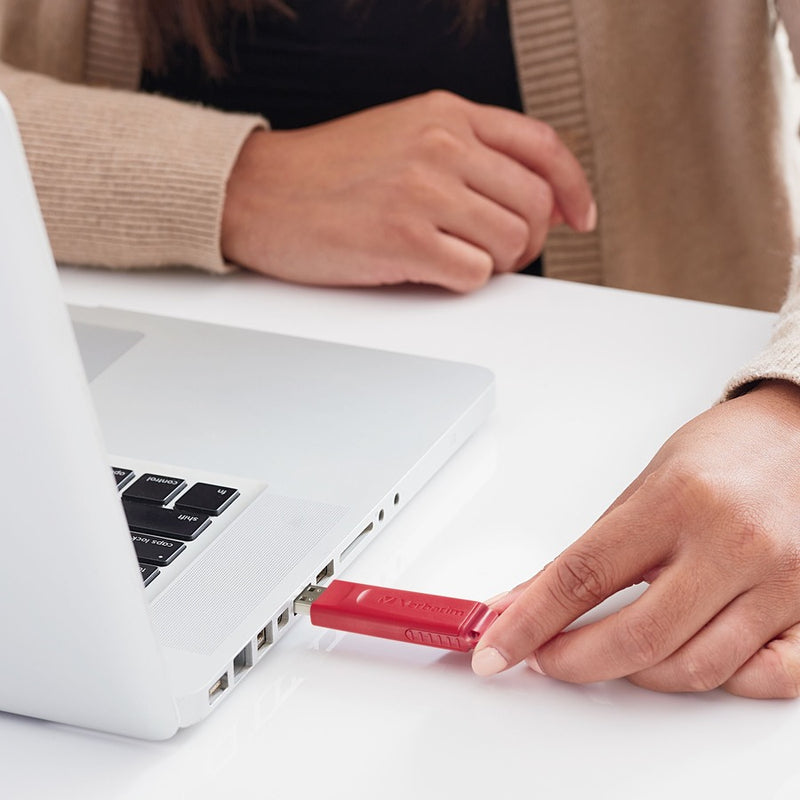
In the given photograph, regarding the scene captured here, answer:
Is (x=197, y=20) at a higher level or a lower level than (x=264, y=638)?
higher

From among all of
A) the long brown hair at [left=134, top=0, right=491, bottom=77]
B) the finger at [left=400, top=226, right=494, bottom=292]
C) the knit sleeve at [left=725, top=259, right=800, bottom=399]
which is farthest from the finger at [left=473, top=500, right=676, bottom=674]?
the long brown hair at [left=134, top=0, right=491, bottom=77]

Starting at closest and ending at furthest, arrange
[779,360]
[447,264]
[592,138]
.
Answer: [779,360] → [447,264] → [592,138]

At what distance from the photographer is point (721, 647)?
399 mm

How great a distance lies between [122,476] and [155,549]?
0.16 feet

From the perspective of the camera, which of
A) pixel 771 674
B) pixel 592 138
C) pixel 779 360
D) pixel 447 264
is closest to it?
pixel 771 674

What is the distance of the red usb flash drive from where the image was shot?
0.42 metres

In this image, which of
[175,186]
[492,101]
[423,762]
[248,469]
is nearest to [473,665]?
[423,762]

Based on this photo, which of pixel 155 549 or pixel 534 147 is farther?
pixel 534 147

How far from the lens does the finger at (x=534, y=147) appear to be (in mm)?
743

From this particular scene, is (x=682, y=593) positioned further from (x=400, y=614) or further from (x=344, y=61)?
(x=344, y=61)

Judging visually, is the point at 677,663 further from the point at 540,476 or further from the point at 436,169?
the point at 436,169

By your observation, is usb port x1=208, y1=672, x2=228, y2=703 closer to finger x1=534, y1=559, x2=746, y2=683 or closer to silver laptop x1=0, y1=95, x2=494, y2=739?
silver laptop x1=0, y1=95, x2=494, y2=739

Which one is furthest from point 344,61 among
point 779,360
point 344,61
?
point 779,360

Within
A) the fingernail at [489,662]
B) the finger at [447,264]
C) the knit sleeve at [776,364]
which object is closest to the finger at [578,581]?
the fingernail at [489,662]
